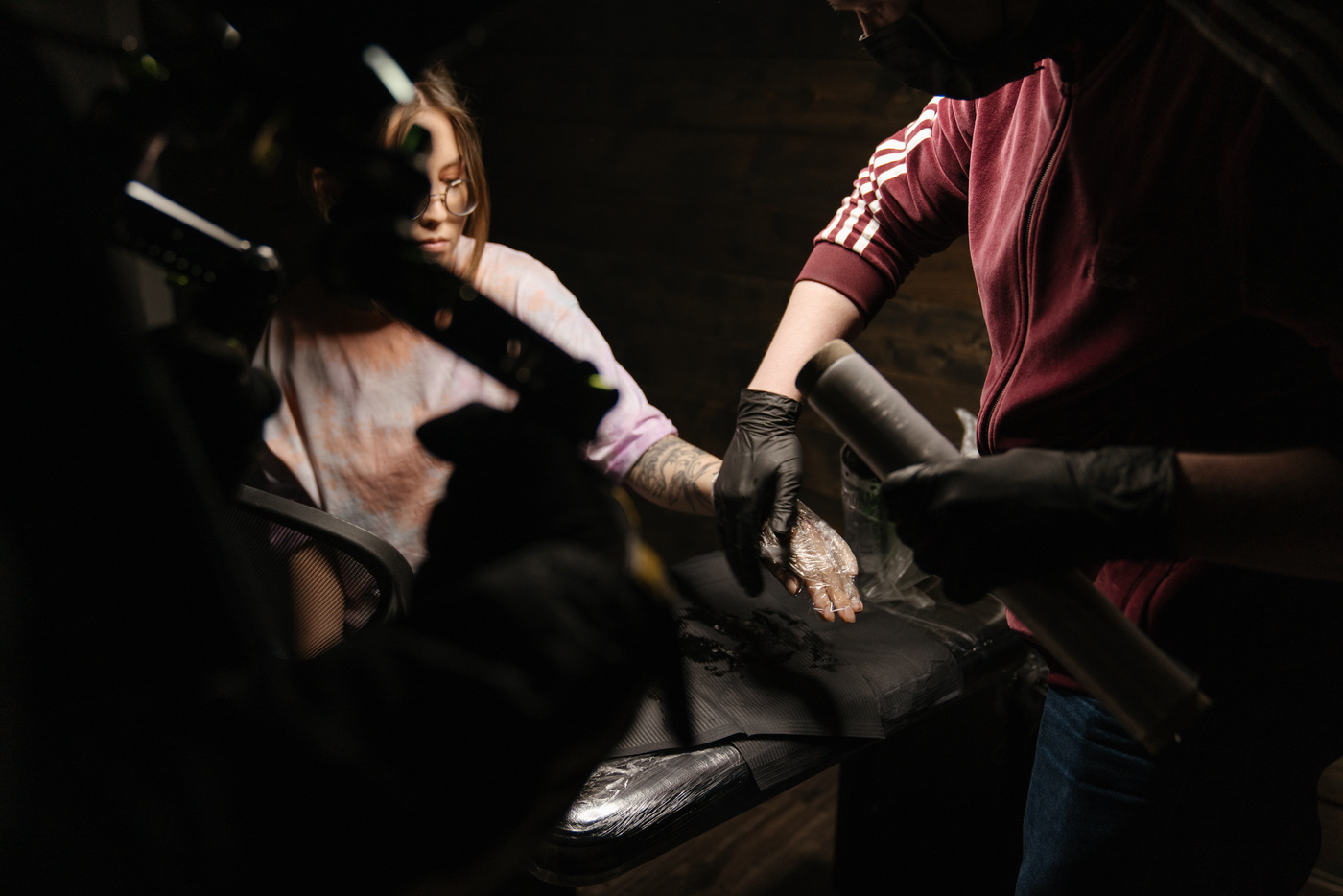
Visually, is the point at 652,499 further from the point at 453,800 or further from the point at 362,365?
the point at 453,800

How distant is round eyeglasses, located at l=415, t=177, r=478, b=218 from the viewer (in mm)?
Result: 1065

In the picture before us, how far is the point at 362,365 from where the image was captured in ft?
3.53

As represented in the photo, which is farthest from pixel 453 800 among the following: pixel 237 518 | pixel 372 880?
pixel 237 518

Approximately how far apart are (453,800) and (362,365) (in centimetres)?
86

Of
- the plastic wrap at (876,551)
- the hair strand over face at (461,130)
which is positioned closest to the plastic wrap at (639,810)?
the plastic wrap at (876,551)

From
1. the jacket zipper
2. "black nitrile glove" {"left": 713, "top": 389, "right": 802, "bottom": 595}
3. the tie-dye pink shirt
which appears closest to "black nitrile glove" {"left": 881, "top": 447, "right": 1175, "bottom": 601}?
the jacket zipper

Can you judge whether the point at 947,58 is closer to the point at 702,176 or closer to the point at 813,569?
the point at 813,569

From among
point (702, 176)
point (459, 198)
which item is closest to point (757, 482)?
point (459, 198)

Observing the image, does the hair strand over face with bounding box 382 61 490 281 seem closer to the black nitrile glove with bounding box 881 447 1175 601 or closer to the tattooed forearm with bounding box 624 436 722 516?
the tattooed forearm with bounding box 624 436 722 516

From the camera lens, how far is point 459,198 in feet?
3.56

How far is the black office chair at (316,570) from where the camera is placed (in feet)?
3.18

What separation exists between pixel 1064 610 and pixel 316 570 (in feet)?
2.97

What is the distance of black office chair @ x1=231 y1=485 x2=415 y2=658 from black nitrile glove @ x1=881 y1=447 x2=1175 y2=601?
0.67 meters

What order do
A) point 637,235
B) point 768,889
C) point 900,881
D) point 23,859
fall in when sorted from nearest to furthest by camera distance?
point 23,859 < point 900,881 < point 768,889 < point 637,235
